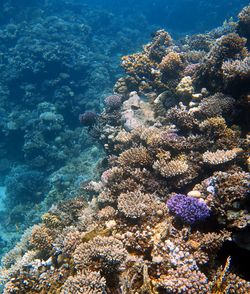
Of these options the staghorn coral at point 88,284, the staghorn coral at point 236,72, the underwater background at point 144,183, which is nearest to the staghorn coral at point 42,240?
the underwater background at point 144,183

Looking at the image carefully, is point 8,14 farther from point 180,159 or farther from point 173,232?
point 173,232

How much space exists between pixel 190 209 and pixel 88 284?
73.6 inches

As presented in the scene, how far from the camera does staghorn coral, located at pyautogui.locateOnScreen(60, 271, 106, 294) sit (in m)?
3.22

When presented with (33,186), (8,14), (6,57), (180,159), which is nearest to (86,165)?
(33,186)

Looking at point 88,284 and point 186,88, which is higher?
point 186,88

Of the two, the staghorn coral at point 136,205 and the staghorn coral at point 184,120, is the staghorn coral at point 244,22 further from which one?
the staghorn coral at point 136,205

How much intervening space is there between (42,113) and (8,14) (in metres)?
14.5

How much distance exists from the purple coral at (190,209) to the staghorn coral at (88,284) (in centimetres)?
158

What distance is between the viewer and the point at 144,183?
5.59 meters

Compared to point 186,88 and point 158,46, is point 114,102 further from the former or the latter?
point 158,46

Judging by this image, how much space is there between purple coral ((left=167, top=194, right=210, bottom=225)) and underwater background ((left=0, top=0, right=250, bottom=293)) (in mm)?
17

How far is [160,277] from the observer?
3.39 m

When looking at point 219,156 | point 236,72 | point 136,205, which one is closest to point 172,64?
point 236,72

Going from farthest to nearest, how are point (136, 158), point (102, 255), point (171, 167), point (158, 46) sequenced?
1. point (158, 46)
2. point (136, 158)
3. point (171, 167)
4. point (102, 255)
